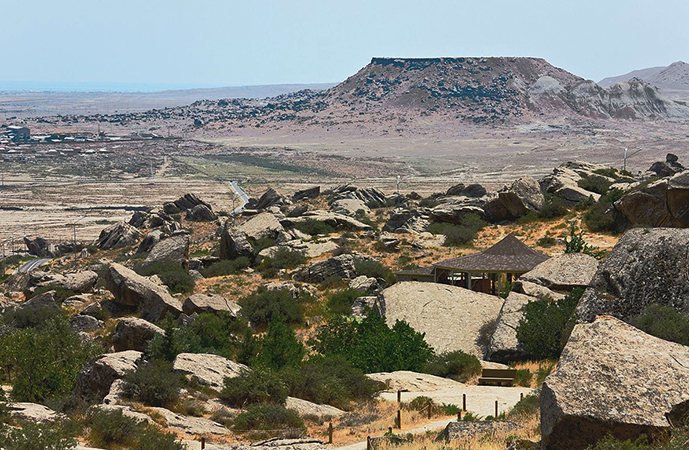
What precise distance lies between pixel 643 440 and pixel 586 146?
153m

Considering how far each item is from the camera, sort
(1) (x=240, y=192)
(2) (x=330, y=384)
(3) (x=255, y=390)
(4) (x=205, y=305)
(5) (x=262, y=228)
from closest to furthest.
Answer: (3) (x=255, y=390) → (2) (x=330, y=384) → (4) (x=205, y=305) → (5) (x=262, y=228) → (1) (x=240, y=192)

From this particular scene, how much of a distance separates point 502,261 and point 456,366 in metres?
8.25

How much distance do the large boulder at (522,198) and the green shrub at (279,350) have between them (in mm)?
23966

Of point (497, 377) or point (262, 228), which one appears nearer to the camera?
point (497, 377)

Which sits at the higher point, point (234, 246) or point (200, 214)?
point (234, 246)

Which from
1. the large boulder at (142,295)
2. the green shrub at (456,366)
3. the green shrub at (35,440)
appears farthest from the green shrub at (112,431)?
the large boulder at (142,295)

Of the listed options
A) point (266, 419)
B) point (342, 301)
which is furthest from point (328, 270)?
point (266, 419)

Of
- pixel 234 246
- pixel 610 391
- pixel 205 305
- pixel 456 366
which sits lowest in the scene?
pixel 234 246

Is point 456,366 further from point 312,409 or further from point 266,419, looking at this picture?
point 266,419

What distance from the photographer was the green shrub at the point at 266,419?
15328 mm

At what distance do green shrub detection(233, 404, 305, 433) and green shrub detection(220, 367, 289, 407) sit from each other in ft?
3.25

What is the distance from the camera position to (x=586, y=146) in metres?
155

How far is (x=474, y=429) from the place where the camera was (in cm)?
1255

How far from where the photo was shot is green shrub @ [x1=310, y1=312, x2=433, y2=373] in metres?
22.4
